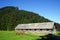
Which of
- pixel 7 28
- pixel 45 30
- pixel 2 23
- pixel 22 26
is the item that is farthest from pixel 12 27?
pixel 45 30

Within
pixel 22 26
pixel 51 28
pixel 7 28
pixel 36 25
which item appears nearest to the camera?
pixel 51 28

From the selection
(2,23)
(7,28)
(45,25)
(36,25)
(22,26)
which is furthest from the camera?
(2,23)

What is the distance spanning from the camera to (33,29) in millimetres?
64500

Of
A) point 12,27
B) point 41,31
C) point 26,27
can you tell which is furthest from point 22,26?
point 12,27

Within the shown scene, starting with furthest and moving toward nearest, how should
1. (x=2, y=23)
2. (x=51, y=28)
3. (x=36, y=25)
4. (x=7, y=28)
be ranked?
(x=2, y=23), (x=7, y=28), (x=36, y=25), (x=51, y=28)

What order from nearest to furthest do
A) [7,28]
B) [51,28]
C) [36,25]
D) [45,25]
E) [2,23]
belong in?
[51,28]
[45,25]
[36,25]
[7,28]
[2,23]

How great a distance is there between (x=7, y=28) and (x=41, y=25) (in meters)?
41.2

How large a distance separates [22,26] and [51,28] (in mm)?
20173

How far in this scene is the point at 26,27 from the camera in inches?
2687

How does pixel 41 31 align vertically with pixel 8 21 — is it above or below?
below

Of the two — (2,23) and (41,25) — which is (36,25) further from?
(2,23)

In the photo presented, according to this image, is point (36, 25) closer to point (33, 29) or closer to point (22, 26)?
point (33, 29)

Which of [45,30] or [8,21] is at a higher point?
[8,21]

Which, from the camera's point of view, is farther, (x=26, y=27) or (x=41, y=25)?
(x=26, y=27)
